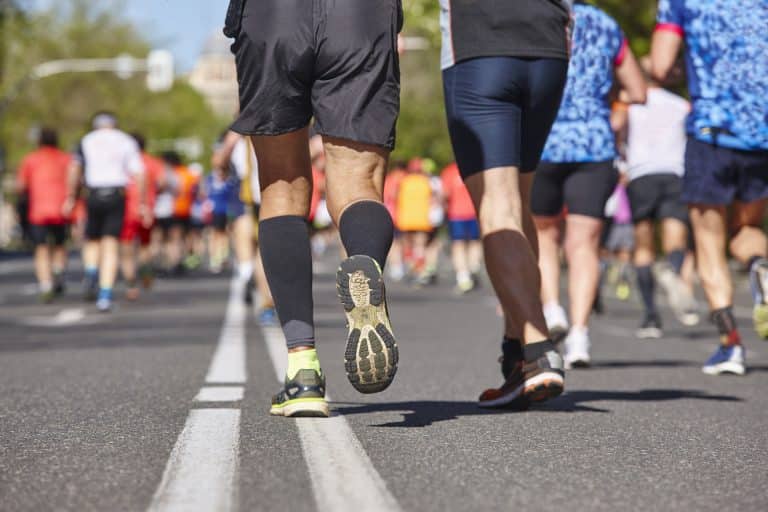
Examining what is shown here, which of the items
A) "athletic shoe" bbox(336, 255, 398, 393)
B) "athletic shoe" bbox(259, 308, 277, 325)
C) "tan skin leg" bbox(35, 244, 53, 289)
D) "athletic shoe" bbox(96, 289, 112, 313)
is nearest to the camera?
"athletic shoe" bbox(336, 255, 398, 393)

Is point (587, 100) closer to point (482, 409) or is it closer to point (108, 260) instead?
point (482, 409)

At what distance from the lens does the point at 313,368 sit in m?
5.39

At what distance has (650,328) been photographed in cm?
1212

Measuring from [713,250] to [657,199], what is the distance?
12.2 feet

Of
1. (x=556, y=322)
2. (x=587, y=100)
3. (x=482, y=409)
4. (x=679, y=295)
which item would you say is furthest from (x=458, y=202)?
(x=482, y=409)

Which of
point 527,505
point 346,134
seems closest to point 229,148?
point 346,134

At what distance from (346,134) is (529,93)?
3.59 ft

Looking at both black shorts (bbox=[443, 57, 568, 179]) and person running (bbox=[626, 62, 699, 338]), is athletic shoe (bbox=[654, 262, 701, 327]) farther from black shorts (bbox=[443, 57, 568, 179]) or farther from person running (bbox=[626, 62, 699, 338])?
black shorts (bbox=[443, 57, 568, 179])

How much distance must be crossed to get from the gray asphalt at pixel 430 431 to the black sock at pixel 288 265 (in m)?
0.37

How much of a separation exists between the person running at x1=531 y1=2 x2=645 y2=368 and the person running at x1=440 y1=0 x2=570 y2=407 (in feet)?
7.48

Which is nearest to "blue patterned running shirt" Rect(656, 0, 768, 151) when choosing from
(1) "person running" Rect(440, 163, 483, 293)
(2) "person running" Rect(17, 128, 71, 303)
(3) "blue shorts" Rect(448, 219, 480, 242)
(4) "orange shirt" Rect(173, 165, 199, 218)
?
(2) "person running" Rect(17, 128, 71, 303)

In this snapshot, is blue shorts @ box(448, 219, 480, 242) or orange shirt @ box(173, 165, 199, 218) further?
orange shirt @ box(173, 165, 199, 218)

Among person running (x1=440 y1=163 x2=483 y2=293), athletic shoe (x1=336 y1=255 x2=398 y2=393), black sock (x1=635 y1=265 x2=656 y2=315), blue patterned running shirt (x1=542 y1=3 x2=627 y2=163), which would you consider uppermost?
blue patterned running shirt (x1=542 y1=3 x2=627 y2=163)

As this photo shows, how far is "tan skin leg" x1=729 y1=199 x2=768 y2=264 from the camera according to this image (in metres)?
8.22
